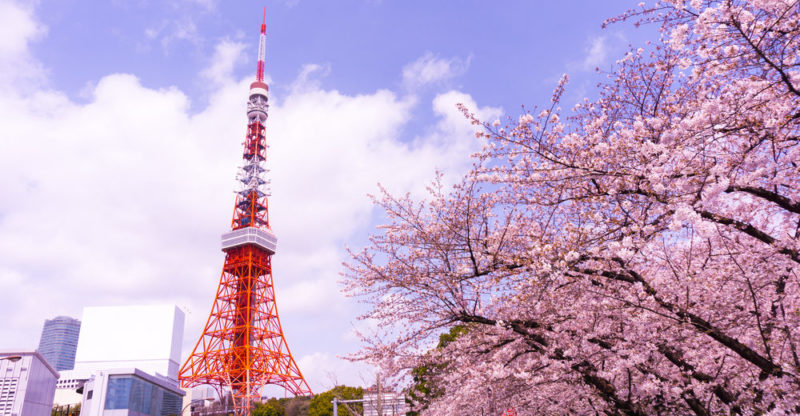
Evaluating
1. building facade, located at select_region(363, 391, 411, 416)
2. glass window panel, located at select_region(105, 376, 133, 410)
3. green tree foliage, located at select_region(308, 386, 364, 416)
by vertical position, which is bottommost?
building facade, located at select_region(363, 391, 411, 416)

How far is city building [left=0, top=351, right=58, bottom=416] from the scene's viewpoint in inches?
849

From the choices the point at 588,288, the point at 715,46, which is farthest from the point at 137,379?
the point at 715,46

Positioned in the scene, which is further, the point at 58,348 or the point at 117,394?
the point at 58,348

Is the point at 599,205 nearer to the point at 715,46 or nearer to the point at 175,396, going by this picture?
the point at 715,46

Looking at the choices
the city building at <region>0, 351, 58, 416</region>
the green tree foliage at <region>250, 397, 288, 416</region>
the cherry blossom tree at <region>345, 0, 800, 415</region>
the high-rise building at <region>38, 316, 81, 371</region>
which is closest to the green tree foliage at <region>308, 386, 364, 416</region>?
the green tree foliage at <region>250, 397, 288, 416</region>

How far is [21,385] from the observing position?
22.2m

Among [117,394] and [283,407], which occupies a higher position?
[117,394]

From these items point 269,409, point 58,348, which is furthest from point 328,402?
point 58,348

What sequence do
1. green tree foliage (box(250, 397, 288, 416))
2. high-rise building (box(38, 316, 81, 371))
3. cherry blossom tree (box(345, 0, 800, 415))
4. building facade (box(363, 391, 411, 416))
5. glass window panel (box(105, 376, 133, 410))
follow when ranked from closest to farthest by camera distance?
cherry blossom tree (box(345, 0, 800, 415)) < building facade (box(363, 391, 411, 416)) < glass window panel (box(105, 376, 133, 410)) < green tree foliage (box(250, 397, 288, 416)) < high-rise building (box(38, 316, 81, 371))

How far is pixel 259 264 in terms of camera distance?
50.0 metres

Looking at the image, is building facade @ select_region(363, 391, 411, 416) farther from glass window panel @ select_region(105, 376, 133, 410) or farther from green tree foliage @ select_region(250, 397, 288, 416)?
glass window panel @ select_region(105, 376, 133, 410)

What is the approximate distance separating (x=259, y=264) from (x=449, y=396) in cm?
4535

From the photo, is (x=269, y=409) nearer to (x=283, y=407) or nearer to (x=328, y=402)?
(x=283, y=407)

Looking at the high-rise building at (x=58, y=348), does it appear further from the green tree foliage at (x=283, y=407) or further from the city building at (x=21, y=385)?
the city building at (x=21, y=385)
